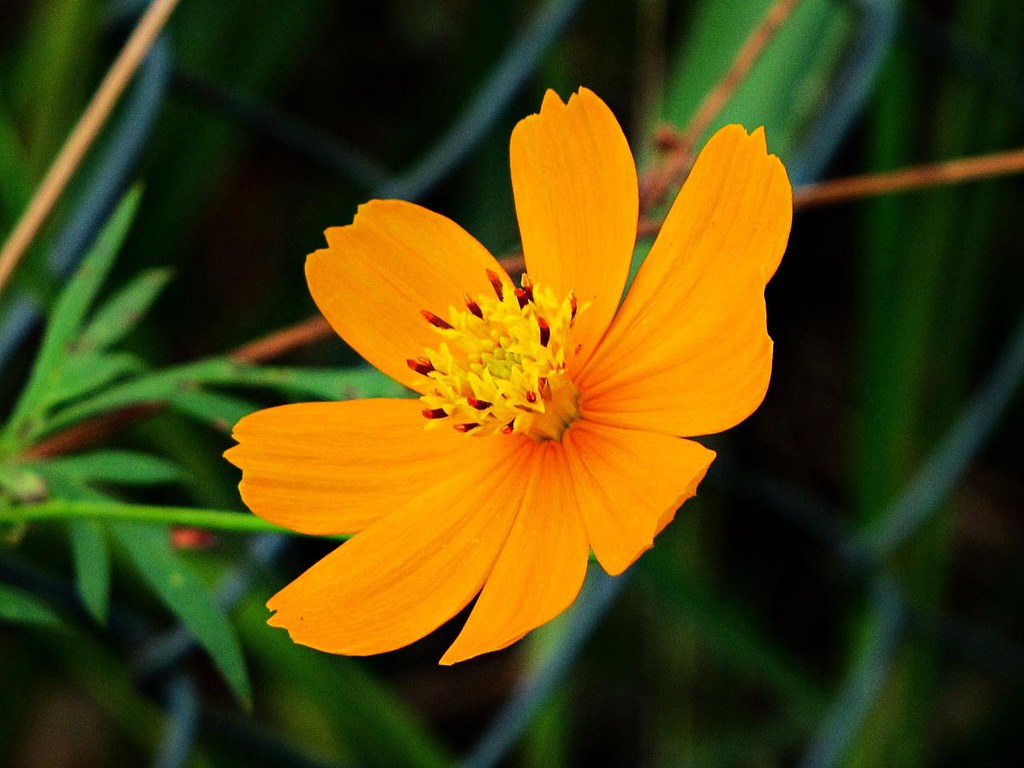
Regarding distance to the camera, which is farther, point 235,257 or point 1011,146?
point 235,257

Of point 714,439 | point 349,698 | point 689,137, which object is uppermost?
point 689,137

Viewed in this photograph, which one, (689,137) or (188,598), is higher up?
(689,137)

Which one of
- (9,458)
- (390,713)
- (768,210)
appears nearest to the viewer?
(768,210)

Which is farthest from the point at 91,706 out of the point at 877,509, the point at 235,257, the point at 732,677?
the point at 877,509

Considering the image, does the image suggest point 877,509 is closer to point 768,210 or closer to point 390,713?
point 390,713

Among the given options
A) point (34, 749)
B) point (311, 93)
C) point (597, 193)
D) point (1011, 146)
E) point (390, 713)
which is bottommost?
point (34, 749)

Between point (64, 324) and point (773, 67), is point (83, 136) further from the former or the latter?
point (773, 67)

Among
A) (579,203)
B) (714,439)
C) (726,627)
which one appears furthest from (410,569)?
(714,439)
